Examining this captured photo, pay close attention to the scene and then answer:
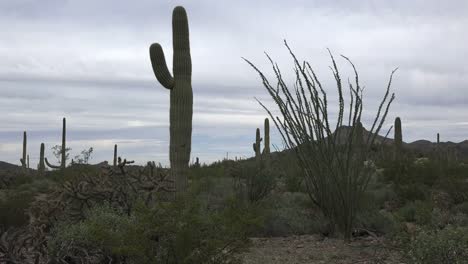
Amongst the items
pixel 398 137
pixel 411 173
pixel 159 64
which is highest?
pixel 159 64

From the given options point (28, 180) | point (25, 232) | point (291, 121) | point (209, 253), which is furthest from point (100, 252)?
point (28, 180)

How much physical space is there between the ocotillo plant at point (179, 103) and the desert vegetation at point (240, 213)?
0.07 feet

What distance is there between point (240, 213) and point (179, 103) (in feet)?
19.6

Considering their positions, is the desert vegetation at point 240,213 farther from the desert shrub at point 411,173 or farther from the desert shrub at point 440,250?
the desert shrub at point 411,173

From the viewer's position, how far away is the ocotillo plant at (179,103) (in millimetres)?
11336

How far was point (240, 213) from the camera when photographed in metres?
5.73

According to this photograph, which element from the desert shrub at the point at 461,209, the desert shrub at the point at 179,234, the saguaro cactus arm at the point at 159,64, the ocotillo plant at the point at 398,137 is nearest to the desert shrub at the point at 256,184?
the saguaro cactus arm at the point at 159,64

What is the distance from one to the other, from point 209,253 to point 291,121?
4.16 m

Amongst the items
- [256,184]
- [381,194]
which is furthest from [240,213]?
[381,194]

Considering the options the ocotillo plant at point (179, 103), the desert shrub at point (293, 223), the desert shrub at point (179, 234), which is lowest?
the desert shrub at point (293, 223)

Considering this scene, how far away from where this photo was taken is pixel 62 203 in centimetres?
723

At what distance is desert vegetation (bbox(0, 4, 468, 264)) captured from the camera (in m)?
5.52

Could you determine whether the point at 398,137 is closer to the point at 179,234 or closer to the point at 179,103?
the point at 179,103

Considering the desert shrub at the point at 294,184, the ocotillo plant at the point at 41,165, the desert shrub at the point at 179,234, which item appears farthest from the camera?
the ocotillo plant at the point at 41,165
